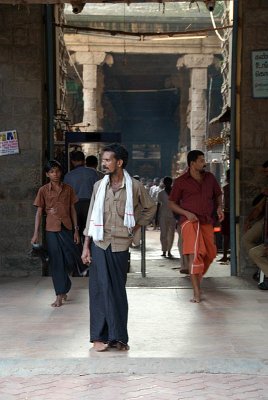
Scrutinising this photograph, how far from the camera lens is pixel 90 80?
21641mm

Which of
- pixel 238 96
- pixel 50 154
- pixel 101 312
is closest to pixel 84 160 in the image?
pixel 50 154

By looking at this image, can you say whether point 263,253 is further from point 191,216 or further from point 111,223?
point 111,223

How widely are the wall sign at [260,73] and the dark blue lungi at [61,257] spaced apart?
345 cm

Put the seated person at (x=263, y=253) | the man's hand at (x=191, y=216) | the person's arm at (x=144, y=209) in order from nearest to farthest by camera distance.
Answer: the person's arm at (x=144, y=209)
the man's hand at (x=191, y=216)
the seated person at (x=263, y=253)

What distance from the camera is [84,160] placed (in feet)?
33.1

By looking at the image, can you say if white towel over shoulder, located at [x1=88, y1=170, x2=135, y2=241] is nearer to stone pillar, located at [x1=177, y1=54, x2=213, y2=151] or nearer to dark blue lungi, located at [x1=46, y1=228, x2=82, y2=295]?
dark blue lungi, located at [x1=46, y1=228, x2=82, y2=295]

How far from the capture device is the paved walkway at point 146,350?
5062mm

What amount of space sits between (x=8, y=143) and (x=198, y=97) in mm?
12733

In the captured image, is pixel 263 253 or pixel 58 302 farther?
pixel 263 253

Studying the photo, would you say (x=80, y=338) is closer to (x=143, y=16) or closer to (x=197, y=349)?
(x=197, y=349)

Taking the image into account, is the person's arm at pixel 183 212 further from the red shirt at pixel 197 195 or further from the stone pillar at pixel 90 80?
the stone pillar at pixel 90 80

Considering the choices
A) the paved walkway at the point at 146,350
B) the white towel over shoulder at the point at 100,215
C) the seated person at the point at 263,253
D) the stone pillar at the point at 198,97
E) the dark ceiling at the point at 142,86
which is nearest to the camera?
the paved walkway at the point at 146,350

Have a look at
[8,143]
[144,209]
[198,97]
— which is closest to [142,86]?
[198,97]

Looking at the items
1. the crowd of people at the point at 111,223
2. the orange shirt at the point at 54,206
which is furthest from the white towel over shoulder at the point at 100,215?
the orange shirt at the point at 54,206
